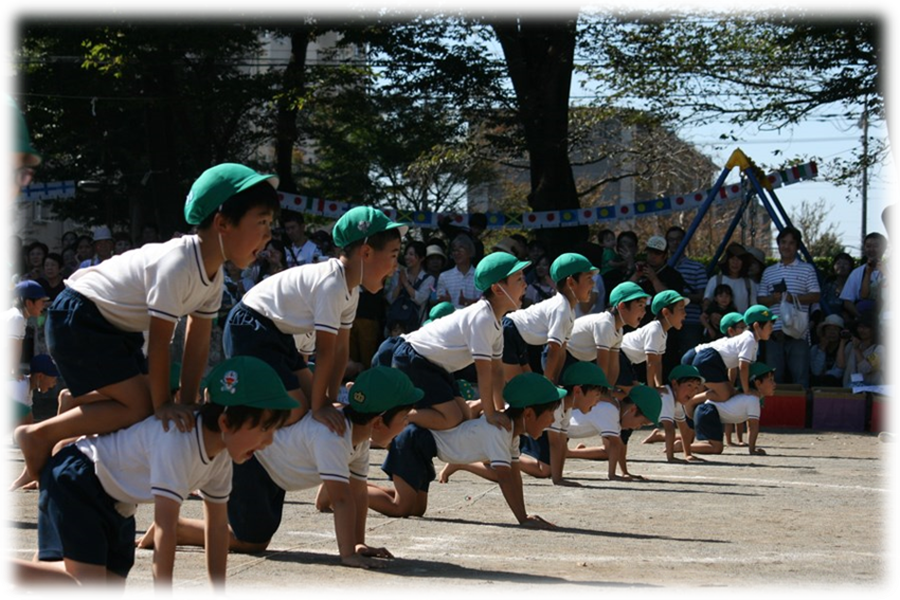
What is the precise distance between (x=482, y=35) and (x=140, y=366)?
16.2 metres

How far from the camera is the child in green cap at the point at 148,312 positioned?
560 centimetres

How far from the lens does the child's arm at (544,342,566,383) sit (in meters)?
11.7

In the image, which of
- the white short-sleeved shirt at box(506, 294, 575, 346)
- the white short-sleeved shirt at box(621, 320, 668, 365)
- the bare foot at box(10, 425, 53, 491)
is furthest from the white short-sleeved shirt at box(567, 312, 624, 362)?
the bare foot at box(10, 425, 53, 491)

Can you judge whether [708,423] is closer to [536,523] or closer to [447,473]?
[447,473]

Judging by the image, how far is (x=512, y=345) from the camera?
1162 cm

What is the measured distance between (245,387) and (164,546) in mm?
699

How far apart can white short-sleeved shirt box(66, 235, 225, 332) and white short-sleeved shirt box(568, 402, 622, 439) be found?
634cm

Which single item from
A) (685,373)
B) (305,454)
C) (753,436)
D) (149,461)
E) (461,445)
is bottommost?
(753,436)

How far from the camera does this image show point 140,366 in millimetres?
5918

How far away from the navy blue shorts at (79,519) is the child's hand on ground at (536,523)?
3.45 metres

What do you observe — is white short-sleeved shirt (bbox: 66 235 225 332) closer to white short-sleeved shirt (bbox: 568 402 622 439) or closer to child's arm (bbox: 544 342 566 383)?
child's arm (bbox: 544 342 566 383)

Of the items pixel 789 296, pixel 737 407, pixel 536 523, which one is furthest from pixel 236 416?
pixel 789 296

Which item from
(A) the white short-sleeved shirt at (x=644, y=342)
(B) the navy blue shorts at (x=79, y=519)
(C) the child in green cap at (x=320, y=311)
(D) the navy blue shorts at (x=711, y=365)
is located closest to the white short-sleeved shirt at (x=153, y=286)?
(B) the navy blue shorts at (x=79, y=519)

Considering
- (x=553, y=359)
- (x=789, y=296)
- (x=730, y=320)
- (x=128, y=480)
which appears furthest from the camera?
(x=789, y=296)
